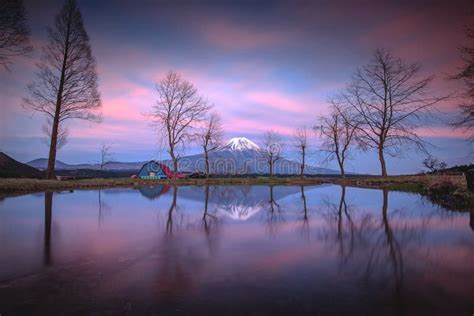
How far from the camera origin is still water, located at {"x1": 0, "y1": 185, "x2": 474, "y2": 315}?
104 inches

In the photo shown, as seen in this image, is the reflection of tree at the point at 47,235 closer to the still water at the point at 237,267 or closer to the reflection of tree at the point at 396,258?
the still water at the point at 237,267

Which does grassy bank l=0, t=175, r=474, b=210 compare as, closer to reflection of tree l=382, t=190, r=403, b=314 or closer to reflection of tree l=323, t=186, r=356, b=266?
reflection of tree l=323, t=186, r=356, b=266

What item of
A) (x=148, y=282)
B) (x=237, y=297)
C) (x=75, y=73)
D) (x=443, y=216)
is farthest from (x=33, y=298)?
(x=75, y=73)

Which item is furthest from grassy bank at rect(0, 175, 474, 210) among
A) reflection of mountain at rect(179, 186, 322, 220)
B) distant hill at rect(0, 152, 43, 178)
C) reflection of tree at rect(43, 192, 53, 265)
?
distant hill at rect(0, 152, 43, 178)

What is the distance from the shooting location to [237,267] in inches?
146

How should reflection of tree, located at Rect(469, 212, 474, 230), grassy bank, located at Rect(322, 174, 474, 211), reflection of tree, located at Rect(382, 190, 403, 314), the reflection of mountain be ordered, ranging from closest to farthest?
reflection of tree, located at Rect(382, 190, 403, 314) → reflection of tree, located at Rect(469, 212, 474, 230) → the reflection of mountain → grassy bank, located at Rect(322, 174, 474, 211)

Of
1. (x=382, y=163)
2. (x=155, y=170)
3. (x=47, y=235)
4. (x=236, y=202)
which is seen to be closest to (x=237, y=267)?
(x=47, y=235)

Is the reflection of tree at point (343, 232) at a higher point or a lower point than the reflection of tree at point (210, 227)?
higher

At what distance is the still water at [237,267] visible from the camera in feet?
8.64

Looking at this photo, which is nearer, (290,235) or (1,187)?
(290,235)

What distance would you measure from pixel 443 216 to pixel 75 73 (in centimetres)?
2281

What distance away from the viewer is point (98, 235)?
18.2 feet

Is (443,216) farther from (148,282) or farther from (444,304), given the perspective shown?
(148,282)

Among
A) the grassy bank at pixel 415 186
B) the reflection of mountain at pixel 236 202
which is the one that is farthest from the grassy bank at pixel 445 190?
the reflection of mountain at pixel 236 202
